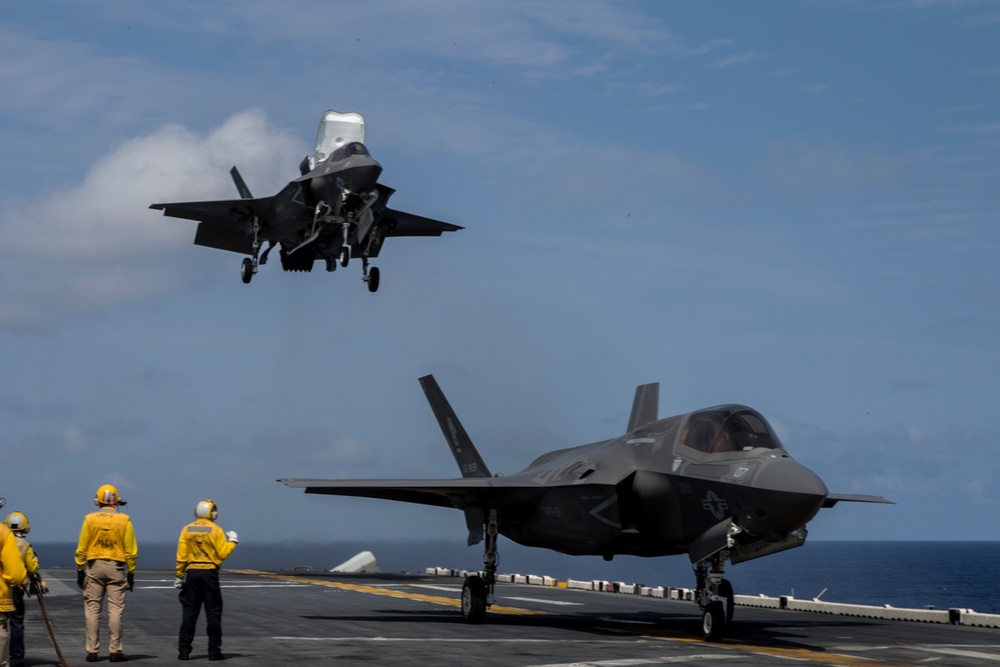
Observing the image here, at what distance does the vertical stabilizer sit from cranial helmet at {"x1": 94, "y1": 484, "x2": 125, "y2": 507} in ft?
36.9

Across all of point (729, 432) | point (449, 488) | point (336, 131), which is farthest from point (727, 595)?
point (336, 131)

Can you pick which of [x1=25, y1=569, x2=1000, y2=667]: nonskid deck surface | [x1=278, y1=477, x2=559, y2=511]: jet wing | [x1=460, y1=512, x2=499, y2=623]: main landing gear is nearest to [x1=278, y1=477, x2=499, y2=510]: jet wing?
[x1=278, y1=477, x2=559, y2=511]: jet wing

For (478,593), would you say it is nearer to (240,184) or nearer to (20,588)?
(20,588)

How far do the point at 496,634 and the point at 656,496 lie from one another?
137 inches

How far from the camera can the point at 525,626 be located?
20.2m

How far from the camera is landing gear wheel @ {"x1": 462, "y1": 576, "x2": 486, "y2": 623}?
20688 mm

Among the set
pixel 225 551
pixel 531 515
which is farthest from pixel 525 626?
pixel 225 551

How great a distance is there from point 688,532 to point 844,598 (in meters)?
101

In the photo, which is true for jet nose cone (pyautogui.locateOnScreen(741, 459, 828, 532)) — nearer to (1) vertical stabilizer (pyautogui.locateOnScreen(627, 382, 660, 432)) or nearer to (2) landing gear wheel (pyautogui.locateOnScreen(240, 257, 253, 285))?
(1) vertical stabilizer (pyautogui.locateOnScreen(627, 382, 660, 432))

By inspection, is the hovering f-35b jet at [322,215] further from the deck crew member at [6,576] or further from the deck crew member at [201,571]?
the deck crew member at [6,576]

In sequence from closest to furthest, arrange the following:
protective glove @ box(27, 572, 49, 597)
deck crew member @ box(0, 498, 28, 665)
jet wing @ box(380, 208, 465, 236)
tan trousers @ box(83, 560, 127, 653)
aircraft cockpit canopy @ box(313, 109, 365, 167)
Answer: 1. deck crew member @ box(0, 498, 28, 665)
2. protective glove @ box(27, 572, 49, 597)
3. tan trousers @ box(83, 560, 127, 653)
4. aircraft cockpit canopy @ box(313, 109, 365, 167)
5. jet wing @ box(380, 208, 465, 236)

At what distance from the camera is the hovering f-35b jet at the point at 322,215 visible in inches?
1117

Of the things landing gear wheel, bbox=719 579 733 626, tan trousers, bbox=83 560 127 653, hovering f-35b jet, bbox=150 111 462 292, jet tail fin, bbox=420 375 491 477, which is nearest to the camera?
tan trousers, bbox=83 560 127 653

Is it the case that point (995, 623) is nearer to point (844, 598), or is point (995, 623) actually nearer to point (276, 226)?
point (276, 226)
